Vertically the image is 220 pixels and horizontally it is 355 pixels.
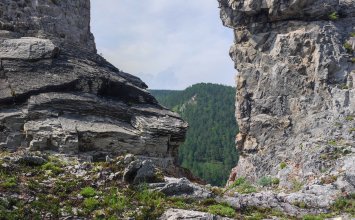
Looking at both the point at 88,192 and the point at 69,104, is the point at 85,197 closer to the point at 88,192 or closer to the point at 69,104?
the point at 88,192

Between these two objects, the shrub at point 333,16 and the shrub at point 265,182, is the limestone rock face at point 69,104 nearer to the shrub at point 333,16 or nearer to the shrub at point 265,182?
the shrub at point 265,182

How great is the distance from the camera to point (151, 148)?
2919 centimetres

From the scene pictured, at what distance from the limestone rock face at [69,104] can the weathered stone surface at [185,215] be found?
10.3m

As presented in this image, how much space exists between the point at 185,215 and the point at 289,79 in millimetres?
30736

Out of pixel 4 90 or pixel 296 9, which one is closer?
pixel 4 90

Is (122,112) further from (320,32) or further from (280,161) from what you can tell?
(320,32)

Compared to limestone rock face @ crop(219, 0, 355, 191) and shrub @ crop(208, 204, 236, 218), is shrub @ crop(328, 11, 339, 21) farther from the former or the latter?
shrub @ crop(208, 204, 236, 218)

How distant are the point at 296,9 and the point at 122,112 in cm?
2467

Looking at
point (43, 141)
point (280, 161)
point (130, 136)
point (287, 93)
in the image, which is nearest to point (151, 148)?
point (130, 136)

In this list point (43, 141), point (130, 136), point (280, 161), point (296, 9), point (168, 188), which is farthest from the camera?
point (296, 9)

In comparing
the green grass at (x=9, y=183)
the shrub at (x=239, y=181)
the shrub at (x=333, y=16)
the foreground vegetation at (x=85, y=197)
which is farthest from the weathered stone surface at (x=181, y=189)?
the shrub at (x=333, y=16)

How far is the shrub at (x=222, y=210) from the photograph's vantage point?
18.9m

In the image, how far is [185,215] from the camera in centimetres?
1808

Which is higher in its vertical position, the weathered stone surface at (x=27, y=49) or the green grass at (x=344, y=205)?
the weathered stone surface at (x=27, y=49)
